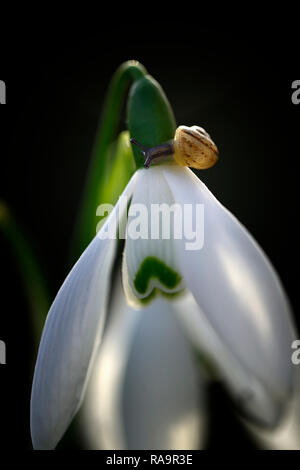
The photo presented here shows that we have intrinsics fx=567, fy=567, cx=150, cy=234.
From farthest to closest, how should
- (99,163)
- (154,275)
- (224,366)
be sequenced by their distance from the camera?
(224,366) < (99,163) < (154,275)

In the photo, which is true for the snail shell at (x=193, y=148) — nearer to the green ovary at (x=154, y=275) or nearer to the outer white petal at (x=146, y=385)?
the green ovary at (x=154, y=275)

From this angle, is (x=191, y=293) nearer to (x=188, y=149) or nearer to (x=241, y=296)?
(x=241, y=296)

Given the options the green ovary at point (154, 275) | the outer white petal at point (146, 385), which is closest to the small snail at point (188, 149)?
the green ovary at point (154, 275)

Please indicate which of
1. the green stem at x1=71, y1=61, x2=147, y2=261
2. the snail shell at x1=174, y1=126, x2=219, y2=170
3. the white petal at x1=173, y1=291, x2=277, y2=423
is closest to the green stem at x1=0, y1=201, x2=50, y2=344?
the green stem at x1=71, y1=61, x2=147, y2=261

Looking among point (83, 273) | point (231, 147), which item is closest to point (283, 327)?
point (83, 273)

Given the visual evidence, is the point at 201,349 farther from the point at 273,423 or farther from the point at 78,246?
the point at 78,246

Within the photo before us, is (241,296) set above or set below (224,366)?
above

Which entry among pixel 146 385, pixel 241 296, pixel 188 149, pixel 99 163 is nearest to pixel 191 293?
pixel 241 296

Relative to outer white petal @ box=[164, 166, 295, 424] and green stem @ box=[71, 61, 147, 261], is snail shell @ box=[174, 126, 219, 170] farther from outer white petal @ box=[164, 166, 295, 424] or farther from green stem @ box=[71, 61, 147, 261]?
green stem @ box=[71, 61, 147, 261]
